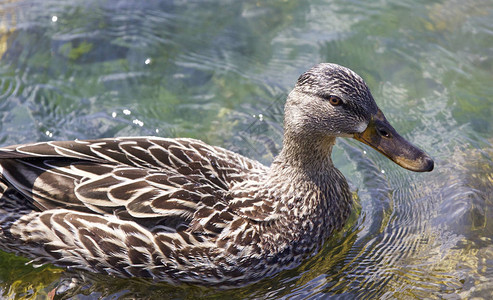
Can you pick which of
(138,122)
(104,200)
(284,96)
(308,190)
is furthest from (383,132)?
(138,122)

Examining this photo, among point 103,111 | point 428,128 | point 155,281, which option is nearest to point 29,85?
point 103,111

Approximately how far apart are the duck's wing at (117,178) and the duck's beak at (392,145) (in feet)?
5.19

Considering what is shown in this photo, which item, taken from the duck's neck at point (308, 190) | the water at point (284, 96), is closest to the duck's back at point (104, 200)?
the water at point (284, 96)

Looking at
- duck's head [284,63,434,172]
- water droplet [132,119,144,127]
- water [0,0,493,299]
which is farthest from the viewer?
water droplet [132,119,144,127]

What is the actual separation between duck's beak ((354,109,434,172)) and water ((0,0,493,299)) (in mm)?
1110

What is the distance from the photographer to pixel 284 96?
26.0ft

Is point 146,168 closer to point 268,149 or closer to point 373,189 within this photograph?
point 268,149

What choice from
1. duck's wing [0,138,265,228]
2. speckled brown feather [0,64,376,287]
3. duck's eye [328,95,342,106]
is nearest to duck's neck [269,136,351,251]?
speckled brown feather [0,64,376,287]

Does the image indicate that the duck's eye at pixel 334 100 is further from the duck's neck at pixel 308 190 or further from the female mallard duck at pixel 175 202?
the duck's neck at pixel 308 190

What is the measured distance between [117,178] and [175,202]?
0.60 meters

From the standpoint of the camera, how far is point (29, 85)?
796cm

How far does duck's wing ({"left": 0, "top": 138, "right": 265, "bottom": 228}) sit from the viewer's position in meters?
5.57

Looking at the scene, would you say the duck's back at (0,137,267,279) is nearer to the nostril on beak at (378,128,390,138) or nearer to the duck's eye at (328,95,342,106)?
the duck's eye at (328,95,342,106)

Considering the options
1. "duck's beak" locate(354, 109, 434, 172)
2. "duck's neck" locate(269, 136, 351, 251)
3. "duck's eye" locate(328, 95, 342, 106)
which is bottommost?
"duck's neck" locate(269, 136, 351, 251)
